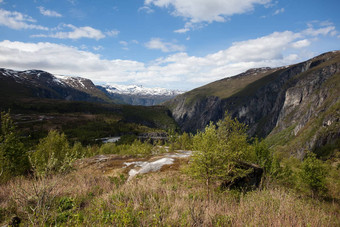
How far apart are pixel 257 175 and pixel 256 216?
56.5 feet

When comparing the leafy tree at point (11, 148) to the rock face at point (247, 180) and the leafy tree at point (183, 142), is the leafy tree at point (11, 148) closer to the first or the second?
the rock face at point (247, 180)

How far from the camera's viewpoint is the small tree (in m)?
42.1

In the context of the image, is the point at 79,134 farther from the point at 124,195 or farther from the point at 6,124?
the point at 124,195

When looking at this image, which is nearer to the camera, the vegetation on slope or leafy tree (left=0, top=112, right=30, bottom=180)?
the vegetation on slope

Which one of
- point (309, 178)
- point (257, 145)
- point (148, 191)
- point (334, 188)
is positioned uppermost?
point (148, 191)

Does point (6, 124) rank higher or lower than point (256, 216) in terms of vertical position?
higher

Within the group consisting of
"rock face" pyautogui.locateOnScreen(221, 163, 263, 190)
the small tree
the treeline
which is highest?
the treeline

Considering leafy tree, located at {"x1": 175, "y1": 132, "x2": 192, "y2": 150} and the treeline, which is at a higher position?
the treeline

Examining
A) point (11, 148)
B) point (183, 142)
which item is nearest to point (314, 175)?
point (183, 142)

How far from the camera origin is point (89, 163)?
3506 cm

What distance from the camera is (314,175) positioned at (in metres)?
42.0

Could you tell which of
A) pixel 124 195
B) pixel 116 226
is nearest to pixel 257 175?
pixel 124 195

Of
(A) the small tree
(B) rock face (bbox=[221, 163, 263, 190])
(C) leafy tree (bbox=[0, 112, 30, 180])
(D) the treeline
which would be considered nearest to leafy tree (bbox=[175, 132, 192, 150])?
(D) the treeline

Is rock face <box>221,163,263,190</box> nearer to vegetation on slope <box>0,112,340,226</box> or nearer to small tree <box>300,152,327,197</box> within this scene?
vegetation on slope <box>0,112,340,226</box>
